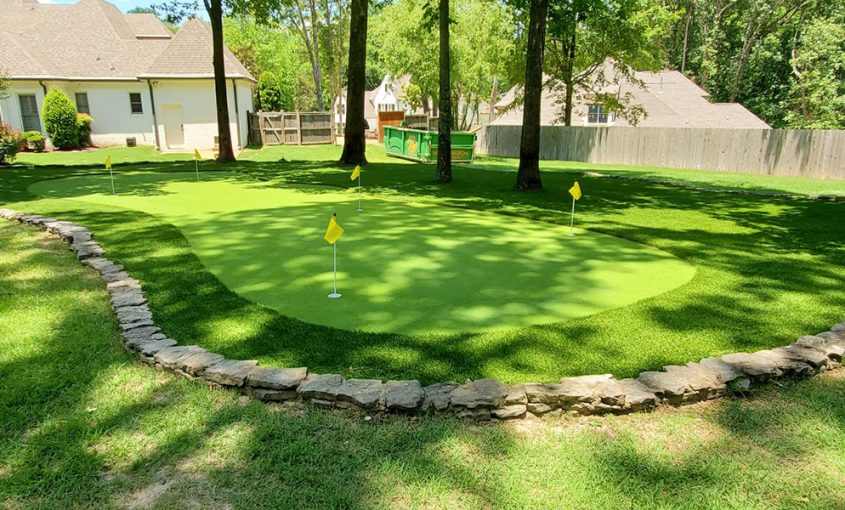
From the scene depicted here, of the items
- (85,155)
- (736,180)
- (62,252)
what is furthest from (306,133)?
(62,252)

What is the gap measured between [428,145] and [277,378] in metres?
18.5

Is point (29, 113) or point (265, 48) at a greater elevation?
point (265, 48)

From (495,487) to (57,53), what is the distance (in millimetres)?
32422

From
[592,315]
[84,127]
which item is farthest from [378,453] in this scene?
[84,127]

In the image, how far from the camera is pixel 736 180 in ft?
55.7

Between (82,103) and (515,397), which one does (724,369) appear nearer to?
(515,397)

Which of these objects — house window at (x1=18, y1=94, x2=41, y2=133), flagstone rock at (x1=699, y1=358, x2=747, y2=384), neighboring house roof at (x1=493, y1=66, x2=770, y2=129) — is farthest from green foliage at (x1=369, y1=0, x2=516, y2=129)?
flagstone rock at (x1=699, y1=358, x2=747, y2=384)

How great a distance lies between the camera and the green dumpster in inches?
826

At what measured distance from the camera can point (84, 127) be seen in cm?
2569

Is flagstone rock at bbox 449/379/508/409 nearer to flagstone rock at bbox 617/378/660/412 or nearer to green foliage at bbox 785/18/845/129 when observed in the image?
flagstone rock at bbox 617/378/660/412

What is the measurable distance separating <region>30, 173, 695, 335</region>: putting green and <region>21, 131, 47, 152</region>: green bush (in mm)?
18839

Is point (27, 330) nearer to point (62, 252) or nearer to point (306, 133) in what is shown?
point (62, 252)

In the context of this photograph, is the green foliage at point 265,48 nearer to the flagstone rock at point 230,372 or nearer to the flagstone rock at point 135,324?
the flagstone rock at point 135,324

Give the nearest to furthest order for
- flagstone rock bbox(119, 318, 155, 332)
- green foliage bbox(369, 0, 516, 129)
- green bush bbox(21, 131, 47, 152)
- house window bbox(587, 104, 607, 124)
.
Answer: flagstone rock bbox(119, 318, 155, 332), green bush bbox(21, 131, 47, 152), house window bbox(587, 104, 607, 124), green foliage bbox(369, 0, 516, 129)
